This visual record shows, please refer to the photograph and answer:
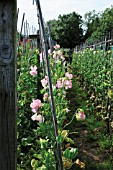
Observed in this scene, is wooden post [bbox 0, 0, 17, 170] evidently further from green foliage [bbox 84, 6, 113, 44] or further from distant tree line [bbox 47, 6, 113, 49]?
distant tree line [bbox 47, 6, 113, 49]

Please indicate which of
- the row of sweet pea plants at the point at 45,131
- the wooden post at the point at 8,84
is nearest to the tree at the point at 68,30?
the row of sweet pea plants at the point at 45,131

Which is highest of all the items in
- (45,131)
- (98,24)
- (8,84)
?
(98,24)

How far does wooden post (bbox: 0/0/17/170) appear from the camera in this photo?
3.49 ft

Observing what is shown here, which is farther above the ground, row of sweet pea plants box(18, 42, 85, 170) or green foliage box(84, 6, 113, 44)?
green foliage box(84, 6, 113, 44)

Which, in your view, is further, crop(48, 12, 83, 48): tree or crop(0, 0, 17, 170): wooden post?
crop(48, 12, 83, 48): tree

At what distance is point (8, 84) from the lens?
112cm

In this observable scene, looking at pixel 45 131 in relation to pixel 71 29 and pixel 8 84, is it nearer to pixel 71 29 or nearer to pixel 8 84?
pixel 8 84

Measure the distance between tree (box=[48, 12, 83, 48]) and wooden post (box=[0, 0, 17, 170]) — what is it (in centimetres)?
4634

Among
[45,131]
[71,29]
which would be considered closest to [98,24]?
[71,29]

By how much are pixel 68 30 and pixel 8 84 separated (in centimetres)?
4999

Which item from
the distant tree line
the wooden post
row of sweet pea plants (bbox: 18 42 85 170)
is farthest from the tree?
the wooden post

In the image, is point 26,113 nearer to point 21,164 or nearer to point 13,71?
point 21,164

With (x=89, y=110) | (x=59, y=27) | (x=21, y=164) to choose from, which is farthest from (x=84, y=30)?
(x=21, y=164)

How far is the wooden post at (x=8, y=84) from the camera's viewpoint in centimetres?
106
